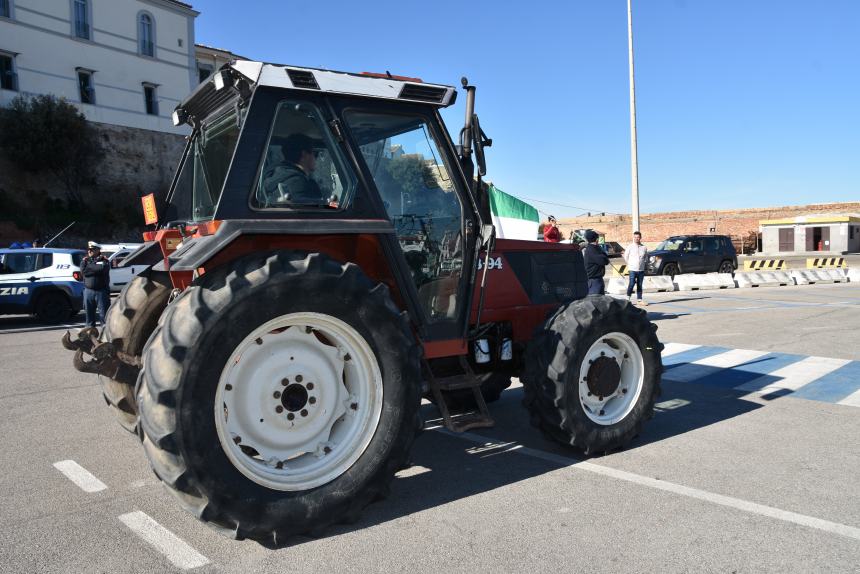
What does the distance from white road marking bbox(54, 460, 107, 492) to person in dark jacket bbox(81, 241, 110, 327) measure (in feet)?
29.1

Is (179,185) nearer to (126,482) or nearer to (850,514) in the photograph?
(126,482)

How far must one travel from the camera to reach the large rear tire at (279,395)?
3129 millimetres

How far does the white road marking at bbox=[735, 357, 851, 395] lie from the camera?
22.9ft

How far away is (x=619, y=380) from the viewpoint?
4.73 metres

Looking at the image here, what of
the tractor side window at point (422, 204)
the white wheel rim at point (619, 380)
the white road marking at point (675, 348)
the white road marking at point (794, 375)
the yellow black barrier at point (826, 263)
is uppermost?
the tractor side window at point (422, 204)

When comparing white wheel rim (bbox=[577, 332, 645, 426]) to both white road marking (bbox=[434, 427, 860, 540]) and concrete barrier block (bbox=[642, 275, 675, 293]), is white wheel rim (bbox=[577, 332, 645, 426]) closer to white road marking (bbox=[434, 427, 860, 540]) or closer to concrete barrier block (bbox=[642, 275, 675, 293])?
white road marking (bbox=[434, 427, 860, 540])

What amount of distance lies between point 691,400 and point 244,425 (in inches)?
181

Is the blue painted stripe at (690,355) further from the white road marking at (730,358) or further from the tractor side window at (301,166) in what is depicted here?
the tractor side window at (301,166)

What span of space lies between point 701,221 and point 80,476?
61.8m

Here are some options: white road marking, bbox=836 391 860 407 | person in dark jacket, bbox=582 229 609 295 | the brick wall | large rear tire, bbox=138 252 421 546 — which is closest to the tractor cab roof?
large rear tire, bbox=138 252 421 546

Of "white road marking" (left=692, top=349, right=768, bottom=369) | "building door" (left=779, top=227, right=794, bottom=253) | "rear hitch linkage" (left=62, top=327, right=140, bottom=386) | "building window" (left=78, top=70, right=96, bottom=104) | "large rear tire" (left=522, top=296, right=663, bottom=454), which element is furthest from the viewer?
"building door" (left=779, top=227, right=794, bottom=253)

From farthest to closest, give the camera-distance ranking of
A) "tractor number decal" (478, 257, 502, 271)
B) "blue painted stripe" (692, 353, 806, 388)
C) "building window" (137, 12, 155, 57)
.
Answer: "building window" (137, 12, 155, 57)
"blue painted stripe" (692, 353, 806, 388)
"tractor number decal" (478, 257, 502, 271)

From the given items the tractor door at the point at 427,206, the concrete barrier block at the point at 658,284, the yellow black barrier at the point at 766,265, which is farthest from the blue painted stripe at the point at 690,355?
the yellow black barrier at the point at 766,265

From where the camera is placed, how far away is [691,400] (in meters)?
6.45
